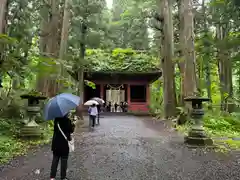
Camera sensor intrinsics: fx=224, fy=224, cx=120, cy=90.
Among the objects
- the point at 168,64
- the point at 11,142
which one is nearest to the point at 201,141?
the point at 11,142

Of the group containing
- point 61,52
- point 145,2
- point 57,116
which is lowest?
point 57,116

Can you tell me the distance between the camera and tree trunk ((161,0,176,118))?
12.8 meters

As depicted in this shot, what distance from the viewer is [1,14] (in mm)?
6496

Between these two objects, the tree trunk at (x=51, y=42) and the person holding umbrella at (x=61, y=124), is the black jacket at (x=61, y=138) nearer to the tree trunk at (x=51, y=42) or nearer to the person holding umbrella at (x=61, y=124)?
the person holding umbrella at (x=61, y=124)

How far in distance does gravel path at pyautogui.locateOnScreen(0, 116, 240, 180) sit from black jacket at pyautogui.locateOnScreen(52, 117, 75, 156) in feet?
2.15

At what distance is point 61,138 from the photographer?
3.60 metres

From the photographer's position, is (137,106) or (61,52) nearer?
(61,52)

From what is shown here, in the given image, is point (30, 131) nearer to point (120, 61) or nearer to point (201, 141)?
point (201, 141)

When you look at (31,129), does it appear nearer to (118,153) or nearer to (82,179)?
(118,153)

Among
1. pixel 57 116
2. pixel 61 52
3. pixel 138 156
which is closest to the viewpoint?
pixel 57 116

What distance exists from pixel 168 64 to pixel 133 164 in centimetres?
925

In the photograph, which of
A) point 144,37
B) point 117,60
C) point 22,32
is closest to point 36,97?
point 22,32

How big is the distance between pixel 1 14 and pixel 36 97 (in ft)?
8.67

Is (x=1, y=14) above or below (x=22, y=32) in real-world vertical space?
below
